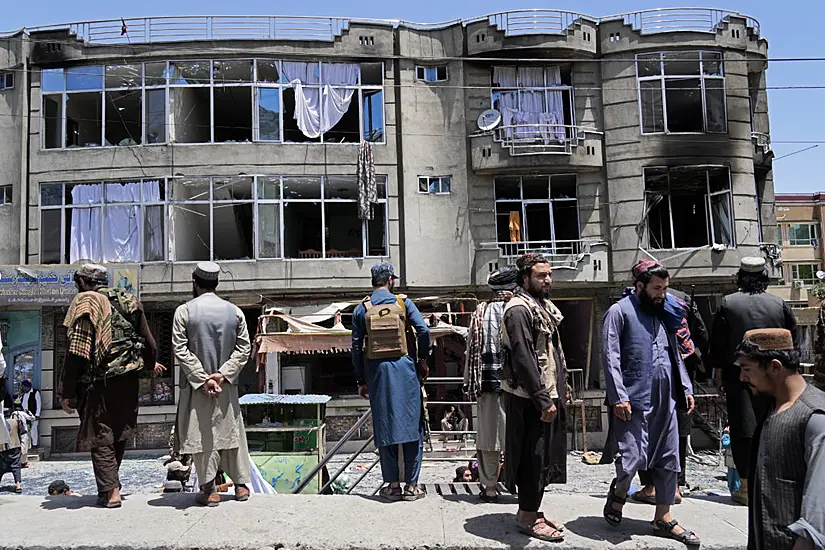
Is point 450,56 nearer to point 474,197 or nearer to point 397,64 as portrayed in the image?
point 397,64

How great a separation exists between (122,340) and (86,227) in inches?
582

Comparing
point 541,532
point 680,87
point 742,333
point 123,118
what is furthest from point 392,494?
point 123,118

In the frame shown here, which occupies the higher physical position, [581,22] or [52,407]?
[581,22]

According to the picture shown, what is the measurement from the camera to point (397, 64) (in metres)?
19.2

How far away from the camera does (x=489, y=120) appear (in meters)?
19.0

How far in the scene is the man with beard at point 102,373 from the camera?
5395mm

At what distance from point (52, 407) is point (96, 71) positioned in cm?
959

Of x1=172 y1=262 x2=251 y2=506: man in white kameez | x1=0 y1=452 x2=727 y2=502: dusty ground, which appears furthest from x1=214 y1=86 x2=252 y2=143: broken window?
x1=172 y1=262 x2=251 y2=506: man in white kameez

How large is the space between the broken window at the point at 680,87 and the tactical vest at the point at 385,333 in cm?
1561


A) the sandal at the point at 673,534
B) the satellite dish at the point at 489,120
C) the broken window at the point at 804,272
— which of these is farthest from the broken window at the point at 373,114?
the broken window at the point at 804,272

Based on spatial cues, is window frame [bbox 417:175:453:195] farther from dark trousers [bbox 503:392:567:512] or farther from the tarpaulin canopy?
dark trousers [bbox 503:392:567:512]

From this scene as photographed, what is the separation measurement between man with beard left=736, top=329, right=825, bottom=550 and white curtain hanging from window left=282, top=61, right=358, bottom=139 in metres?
17.2

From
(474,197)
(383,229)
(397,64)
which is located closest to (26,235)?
(383,229)

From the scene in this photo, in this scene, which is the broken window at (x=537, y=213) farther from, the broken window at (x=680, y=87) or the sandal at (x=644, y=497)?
the sandal at (x=644, y=497)
